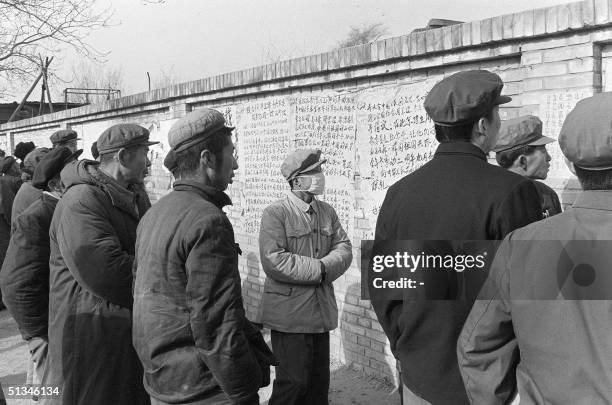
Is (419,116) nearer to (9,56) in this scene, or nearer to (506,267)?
(506,267)

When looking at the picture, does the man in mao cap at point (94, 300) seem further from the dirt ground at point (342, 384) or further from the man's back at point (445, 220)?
the dirt ground at point (342, 384)

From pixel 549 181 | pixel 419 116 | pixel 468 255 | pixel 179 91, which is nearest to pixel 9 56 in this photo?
pixel 179 91

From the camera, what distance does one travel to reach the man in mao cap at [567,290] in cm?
158

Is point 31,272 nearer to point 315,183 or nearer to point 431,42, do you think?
point 315,183

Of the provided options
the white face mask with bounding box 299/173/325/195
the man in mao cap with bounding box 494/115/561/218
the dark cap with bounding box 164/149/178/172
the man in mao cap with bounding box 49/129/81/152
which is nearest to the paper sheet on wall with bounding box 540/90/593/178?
the man in mao cap with bounding box 494/115/561/218

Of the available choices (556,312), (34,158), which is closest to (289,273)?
(556,312)

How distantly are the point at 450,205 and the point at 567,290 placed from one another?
545 millimetres

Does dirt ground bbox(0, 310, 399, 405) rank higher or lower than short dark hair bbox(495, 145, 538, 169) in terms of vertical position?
lower

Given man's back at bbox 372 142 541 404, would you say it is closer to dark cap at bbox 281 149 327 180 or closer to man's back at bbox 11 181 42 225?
dark cap at bbox 281 149 327 180

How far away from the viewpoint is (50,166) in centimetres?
405

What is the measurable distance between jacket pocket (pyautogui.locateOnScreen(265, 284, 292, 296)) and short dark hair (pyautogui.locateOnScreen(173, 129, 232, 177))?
5.32ft

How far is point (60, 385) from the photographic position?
3215 mm

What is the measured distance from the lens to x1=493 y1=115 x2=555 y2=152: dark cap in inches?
138

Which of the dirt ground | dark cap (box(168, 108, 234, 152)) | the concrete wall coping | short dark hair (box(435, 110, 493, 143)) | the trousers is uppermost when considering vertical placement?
the concrete wall coping
